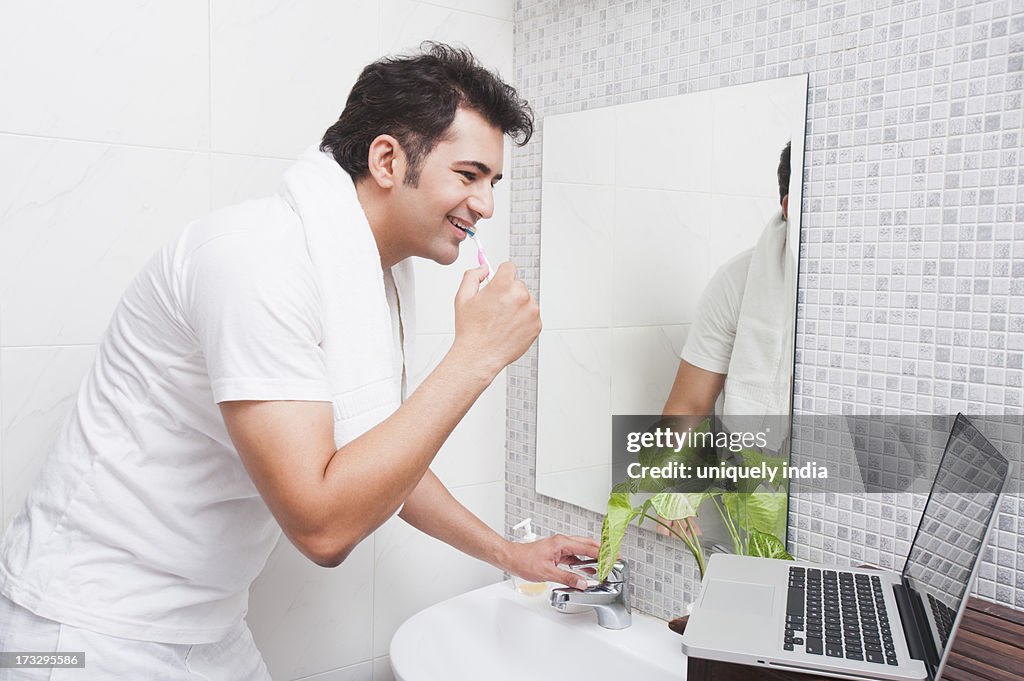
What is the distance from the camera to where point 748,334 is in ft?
4.32

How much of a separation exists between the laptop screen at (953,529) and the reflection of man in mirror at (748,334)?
314 millimetres

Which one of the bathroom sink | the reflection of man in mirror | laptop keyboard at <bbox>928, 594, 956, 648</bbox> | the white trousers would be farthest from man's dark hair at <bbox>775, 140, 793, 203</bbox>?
the white trousers

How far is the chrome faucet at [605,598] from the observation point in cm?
145

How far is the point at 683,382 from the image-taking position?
4.66 feet

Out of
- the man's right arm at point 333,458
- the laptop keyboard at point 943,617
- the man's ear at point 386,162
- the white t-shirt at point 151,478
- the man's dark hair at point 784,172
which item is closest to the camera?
the laptop keyboard at point 943,617

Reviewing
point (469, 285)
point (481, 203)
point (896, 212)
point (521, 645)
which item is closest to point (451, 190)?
point (481, 203)

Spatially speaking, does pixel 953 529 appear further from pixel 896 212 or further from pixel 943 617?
pixel 896 212

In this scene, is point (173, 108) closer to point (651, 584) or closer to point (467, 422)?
point (467, 422)

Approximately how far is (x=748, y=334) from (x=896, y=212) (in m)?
0.28

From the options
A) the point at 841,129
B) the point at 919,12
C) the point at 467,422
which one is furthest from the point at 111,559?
the point at 919,12

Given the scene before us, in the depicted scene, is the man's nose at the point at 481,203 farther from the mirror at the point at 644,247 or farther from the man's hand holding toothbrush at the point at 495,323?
the mirror at the point at 644,247

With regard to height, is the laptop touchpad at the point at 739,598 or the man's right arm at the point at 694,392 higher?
the man's right arm at the point at 694,392

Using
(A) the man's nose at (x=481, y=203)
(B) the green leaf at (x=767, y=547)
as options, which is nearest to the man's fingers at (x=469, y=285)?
(A) the man's nose at (x=481, y=203)

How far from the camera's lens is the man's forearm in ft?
4.70
